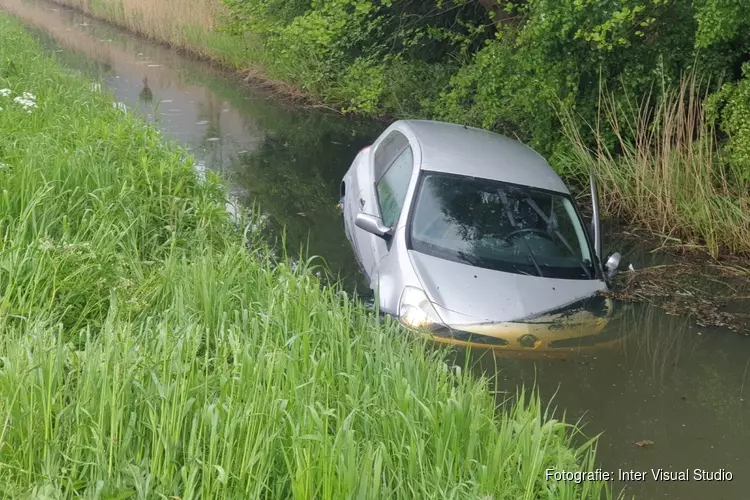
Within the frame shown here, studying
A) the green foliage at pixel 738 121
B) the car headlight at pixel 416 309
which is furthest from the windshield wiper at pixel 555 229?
the green foliage at pixel 738 121

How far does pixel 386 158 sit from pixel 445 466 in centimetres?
505

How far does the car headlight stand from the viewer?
5.72 m

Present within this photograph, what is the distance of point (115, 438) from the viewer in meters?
3.29

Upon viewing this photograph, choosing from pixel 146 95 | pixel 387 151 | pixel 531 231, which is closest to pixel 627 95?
pixel 387 151

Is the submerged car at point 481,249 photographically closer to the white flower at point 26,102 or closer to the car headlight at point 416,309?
the car headlight at point 416,309

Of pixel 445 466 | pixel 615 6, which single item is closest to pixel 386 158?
pixel 615 6

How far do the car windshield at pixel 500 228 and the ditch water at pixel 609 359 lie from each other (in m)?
0.71

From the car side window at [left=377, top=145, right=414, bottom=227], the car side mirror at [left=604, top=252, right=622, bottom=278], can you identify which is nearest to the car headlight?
the car side window at [left=377, top=145, right=414, bottom=227]

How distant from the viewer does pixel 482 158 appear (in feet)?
24.0

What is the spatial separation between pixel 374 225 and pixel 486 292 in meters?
1.12

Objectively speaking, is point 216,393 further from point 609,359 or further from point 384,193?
point 384,193

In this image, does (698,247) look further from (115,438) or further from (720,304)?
(115,438)

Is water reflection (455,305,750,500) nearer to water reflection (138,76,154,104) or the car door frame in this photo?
the car door frame

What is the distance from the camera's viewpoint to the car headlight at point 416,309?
18.8 ft
